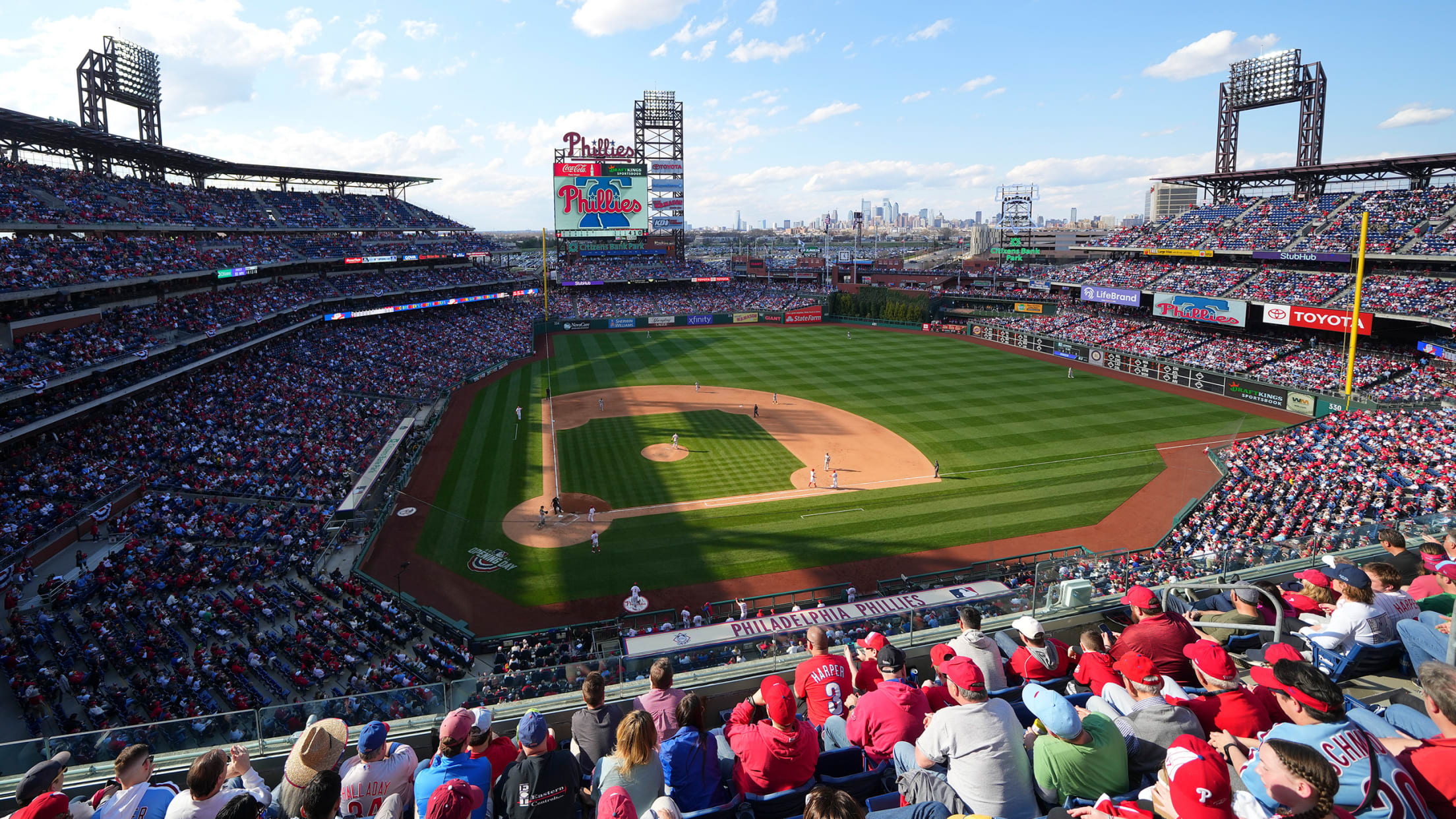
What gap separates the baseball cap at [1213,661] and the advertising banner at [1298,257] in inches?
2077

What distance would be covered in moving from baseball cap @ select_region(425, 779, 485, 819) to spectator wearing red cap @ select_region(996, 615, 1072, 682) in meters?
4.78

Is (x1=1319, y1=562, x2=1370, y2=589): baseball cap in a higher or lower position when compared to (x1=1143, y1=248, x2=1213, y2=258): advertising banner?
lower

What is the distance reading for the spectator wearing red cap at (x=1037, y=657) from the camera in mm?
6641

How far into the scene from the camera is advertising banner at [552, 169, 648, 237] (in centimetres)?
7806

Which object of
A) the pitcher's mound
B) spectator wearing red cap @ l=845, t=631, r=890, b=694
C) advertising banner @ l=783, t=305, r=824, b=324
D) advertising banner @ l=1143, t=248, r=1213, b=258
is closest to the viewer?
spectator wearing red cap @ l=845, t=631, r=890, b=694

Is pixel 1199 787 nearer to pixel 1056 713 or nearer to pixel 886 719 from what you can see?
pixel 1056 713

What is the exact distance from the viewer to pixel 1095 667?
6.11 meters

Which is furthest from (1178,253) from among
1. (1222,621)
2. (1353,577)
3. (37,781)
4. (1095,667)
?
(37,781)

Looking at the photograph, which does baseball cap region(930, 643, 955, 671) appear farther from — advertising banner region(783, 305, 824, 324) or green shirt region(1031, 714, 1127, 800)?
advertising banner region(783, 305, 824, 324)

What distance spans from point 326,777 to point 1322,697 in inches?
235

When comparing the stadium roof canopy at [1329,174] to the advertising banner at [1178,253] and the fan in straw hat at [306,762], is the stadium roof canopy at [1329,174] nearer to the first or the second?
the advertising banner at [1178,253]

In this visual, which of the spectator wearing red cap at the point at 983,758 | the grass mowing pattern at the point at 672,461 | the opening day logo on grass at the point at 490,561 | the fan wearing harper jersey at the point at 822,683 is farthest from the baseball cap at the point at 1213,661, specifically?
the grass mowing pattern at the point at 672,461

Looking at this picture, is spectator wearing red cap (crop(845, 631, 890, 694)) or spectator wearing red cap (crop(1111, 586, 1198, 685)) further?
spectator wearing red cap (crop(845, 631, 890, 694))

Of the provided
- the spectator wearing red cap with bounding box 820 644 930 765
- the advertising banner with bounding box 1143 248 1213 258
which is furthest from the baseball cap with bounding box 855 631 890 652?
→ the advertising banner with bounding box 1143 248 1213 258
